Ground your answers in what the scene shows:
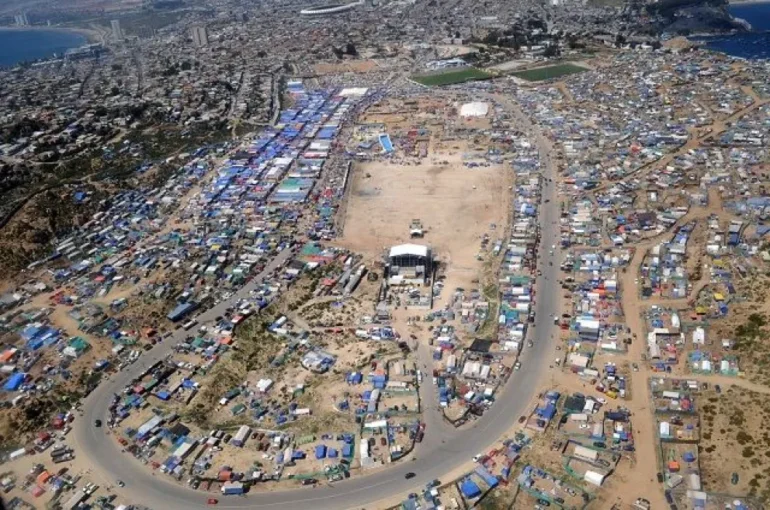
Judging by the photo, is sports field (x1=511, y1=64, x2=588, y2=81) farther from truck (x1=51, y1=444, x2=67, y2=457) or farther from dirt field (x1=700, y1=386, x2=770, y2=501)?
truck (x1=51, y1=444, x2=67, y2=457)

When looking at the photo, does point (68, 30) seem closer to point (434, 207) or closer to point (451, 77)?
point (451, 77)

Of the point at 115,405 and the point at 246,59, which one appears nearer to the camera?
the point at 115,405

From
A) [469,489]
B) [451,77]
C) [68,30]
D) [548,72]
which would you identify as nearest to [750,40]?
[548,72]

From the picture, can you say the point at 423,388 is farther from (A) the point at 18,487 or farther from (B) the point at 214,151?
(B) the point at 214,151

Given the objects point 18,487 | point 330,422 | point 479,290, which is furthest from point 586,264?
point 18,487

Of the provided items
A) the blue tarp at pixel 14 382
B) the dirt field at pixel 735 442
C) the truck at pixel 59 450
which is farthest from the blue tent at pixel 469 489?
the blue tarp at pixel 14 382

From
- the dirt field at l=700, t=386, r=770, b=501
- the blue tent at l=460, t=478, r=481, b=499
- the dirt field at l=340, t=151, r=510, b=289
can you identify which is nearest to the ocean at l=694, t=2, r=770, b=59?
the dirt field at l=340, t=151, r=510, b=289
